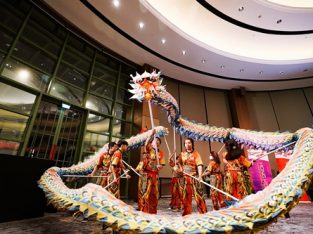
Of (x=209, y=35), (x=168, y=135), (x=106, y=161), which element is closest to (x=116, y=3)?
(x=209, y=35)

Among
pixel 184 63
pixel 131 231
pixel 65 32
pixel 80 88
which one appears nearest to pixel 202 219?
pixel 131 231

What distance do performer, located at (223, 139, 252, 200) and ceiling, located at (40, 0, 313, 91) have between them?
14.8ft

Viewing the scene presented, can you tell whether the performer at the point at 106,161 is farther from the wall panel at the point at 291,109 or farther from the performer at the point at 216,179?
the wall panel at the point at 291,109

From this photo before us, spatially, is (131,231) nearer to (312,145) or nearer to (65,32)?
(312,145)

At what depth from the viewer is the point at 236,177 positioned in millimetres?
3246

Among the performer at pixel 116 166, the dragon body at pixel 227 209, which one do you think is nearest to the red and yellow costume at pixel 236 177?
the performer at pixel 116 166

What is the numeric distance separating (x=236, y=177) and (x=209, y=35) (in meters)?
6.01

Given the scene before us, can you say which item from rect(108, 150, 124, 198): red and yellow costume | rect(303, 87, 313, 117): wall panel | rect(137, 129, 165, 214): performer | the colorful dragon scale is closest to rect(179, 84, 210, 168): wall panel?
rect(137, 129, 165, 214): performer

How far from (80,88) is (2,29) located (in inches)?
89.4

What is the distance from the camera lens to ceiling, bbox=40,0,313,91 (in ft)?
17.6

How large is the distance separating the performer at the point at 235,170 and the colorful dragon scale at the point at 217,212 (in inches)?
93.0

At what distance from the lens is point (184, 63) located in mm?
7547

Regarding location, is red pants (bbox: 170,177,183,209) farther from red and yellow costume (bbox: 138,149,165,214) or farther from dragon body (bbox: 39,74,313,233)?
dragon body (bbox: 39,74,313,233)

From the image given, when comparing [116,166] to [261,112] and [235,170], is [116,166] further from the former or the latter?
[261,112]
